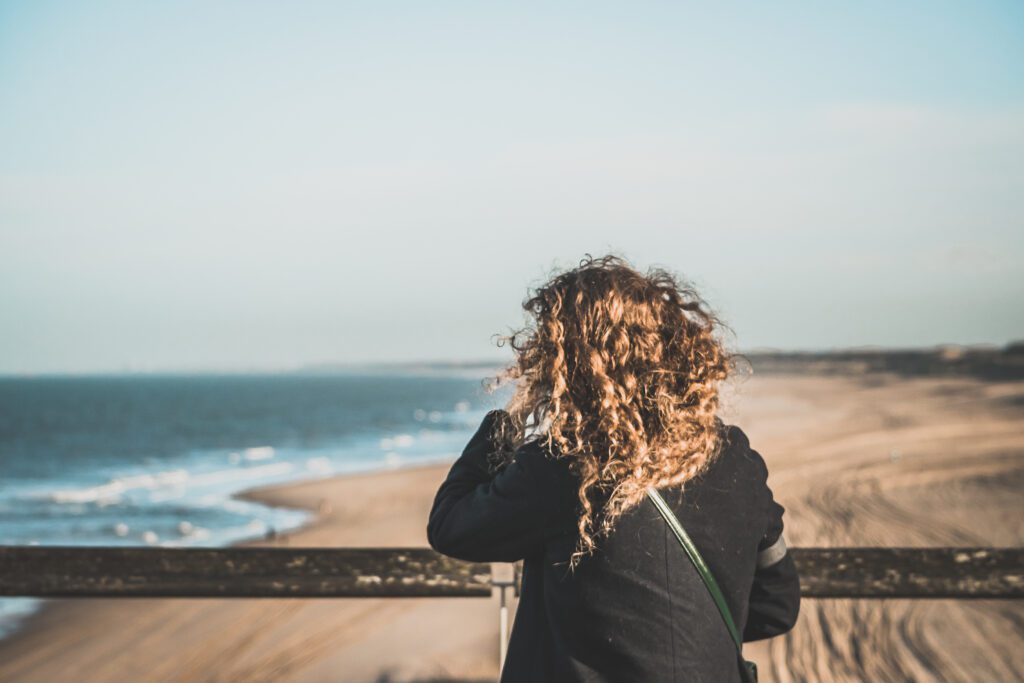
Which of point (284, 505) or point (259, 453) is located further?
point (259, 453)

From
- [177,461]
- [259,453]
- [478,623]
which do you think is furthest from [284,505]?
[259,453]

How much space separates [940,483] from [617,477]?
53.3ft

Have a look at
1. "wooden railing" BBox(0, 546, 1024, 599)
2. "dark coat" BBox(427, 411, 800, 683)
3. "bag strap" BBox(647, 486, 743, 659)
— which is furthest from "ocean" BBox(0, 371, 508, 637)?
"wooden railing" BBox(0, 546, 1024, 599)

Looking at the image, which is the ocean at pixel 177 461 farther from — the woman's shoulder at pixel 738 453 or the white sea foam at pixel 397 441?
the woman's shoulder at pixel 738 453

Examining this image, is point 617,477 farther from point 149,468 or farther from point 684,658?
point 149,468

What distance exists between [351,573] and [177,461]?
35.1 meters

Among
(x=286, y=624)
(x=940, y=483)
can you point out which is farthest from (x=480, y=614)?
(x=940, y=483)

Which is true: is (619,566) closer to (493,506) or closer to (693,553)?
(693,553)

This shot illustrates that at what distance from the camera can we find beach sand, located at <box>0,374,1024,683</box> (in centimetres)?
646

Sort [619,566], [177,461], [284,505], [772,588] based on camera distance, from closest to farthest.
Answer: [619,566]
[772,588]
[284,505]
[177,461]

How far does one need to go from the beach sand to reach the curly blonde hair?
0.29m

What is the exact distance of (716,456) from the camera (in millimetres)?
1646

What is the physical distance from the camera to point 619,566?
159 centimetres

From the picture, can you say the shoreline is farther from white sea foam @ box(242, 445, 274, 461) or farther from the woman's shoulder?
white sea foam @ box(242, 445, 274, 461)
